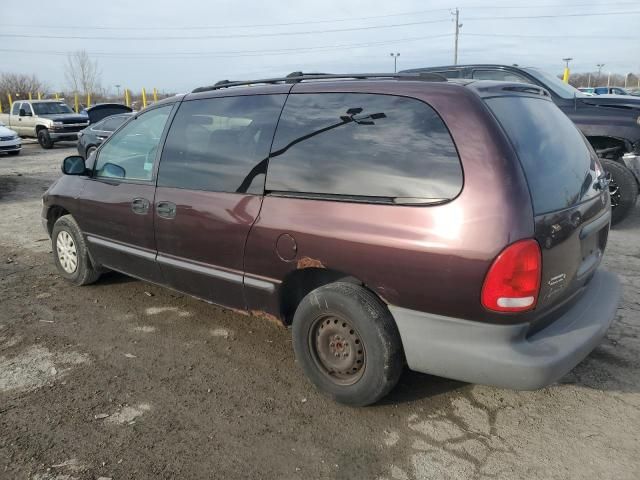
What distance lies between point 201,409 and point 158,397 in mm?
309

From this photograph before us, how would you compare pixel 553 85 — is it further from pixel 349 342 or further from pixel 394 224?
pixel 349 342

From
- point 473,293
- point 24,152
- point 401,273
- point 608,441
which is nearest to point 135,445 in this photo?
point 401,273

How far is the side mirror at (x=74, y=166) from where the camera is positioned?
4.43m

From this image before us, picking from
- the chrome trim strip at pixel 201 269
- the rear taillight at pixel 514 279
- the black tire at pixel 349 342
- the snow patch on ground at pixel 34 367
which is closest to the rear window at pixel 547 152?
the rear taillight at pixel 514 279

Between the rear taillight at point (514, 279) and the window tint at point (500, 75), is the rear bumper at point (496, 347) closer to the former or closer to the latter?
the rear taillight at point (514, 279)

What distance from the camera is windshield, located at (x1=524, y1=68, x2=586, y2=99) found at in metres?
7.16

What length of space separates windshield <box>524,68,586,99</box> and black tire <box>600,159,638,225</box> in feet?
3.87

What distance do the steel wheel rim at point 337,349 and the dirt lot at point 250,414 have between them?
202 mm

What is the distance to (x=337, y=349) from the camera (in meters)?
2.91

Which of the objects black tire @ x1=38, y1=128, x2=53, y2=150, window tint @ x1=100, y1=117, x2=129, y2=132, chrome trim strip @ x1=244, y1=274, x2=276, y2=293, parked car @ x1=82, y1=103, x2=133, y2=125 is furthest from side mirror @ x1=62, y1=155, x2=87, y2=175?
parked car @ x1=82, y1=103, x2=133, y2=125

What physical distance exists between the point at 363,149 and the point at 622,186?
5.21m

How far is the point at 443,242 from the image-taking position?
238 centimetres

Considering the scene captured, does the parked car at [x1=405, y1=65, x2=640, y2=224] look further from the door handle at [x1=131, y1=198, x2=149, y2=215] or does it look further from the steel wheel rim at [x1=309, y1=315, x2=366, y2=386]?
the door handle at [x1=131, y1=198, x2=149, y2=215]

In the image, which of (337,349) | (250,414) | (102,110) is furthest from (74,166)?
(102,110)
